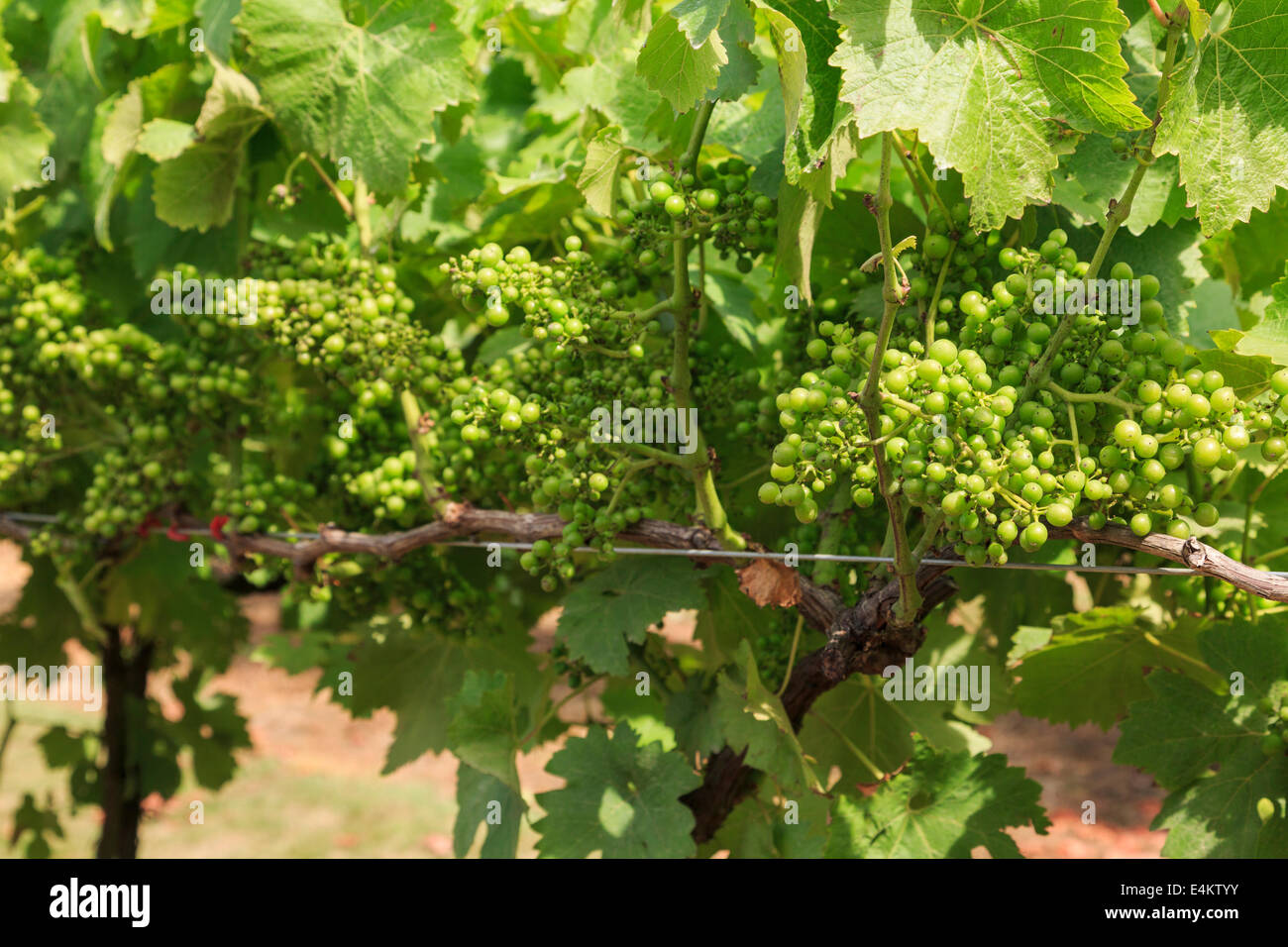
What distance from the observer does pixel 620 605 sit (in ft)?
6.68

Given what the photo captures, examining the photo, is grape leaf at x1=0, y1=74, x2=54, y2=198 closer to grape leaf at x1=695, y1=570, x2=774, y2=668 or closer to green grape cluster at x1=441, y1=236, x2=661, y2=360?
green grape cluster at x1=441, y1=236, x2=661, y2=360

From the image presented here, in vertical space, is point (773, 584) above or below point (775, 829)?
above

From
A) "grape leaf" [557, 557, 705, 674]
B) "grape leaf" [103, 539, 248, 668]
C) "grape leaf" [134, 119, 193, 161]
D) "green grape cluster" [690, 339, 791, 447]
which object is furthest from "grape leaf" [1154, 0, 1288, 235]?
"grape leaf" [103, 539, 248, 668]

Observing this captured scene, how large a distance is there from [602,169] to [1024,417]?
82 centimetres

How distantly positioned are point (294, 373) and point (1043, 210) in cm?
181

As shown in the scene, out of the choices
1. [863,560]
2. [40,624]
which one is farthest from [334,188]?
[40,624]

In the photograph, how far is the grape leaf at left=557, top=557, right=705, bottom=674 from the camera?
1.98 meters

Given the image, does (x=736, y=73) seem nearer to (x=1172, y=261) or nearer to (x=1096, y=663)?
(x=1172, y=261)

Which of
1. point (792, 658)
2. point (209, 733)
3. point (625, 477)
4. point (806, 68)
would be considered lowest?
point (209, 733)

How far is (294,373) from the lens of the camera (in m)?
2.70

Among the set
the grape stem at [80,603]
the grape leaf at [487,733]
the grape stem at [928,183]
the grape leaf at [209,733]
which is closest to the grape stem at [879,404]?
the grape stem at [928,183]

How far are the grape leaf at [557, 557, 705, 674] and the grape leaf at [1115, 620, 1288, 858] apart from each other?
0.82 meters

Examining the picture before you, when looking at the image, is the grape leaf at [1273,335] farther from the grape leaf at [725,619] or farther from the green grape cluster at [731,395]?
the grape leaf at [725,619]
